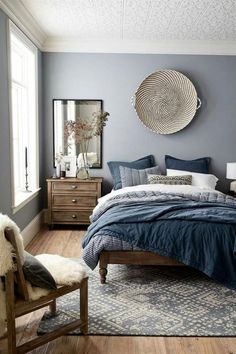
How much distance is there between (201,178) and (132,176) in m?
0.94

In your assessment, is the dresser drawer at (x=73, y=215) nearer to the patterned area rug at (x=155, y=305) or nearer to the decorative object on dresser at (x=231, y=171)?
the patterned area rug at (x=155, y=305)

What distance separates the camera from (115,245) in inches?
116

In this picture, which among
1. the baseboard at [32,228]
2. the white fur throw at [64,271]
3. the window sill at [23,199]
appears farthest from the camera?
the baseboard at [32,228]

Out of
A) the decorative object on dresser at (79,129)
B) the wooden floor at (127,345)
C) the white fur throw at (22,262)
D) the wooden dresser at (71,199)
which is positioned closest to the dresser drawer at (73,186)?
the wooden dresser at (71,199)

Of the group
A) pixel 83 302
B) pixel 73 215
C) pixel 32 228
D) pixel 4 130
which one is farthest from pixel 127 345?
pixel 73 215

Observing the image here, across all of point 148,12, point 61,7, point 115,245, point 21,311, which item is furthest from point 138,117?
point 21,311

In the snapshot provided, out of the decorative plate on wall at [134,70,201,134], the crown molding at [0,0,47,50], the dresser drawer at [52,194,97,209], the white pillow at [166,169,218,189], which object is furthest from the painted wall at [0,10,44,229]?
the white pillow at [166,169,218,189]

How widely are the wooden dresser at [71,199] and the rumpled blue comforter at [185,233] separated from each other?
1406 millimetres

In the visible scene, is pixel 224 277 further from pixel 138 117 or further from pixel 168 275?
pixel 138 117

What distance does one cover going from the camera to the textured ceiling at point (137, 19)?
344cm

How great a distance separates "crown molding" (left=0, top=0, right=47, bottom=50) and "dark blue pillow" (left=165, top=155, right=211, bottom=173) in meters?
2.38

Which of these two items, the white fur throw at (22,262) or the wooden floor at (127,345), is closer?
the white fur throw at (22,262)

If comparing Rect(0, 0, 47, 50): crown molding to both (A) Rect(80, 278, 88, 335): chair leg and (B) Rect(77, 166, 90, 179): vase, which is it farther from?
(A) Rect(80, 278, 88, 335): chair leg

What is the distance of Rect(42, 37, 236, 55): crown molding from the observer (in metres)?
4.71
